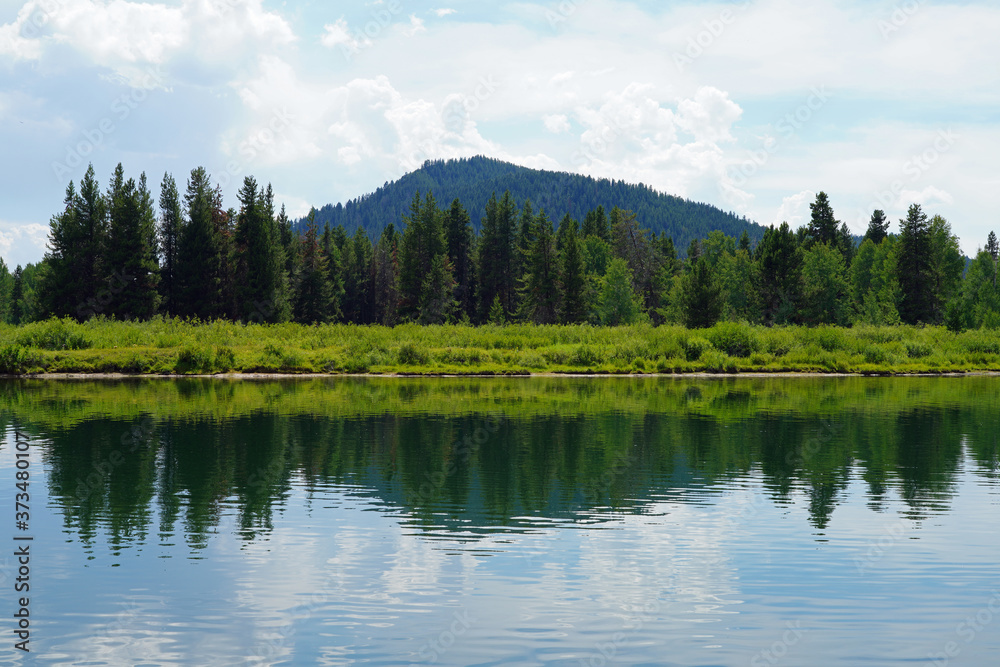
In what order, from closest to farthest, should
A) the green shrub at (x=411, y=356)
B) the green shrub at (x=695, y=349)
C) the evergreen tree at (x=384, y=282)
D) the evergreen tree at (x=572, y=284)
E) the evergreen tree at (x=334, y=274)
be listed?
the green shrub at (x=411, y=356) < the green shrub at (x=695, y=349) < the evergreen tree at (x=572, y=284) < the evergreen tree at (x=334, y=274) < the evergreen tree at (x=384, y=282)

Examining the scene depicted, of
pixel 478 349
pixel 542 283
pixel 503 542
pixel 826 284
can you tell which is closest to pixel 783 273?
pixel 826 284

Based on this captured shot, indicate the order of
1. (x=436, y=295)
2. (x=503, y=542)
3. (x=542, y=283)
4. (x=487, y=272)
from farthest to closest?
(x=487, y=272) → (x=436, y=295) → (x=542, y=283) → (x=503, y=542)

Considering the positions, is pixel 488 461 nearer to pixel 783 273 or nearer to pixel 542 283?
pixel 783 273

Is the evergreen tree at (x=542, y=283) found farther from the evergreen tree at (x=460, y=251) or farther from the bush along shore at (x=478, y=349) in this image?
the bush along shore at (x=478, y=349)

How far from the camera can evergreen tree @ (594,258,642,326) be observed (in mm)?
92750

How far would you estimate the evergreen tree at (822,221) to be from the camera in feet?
381

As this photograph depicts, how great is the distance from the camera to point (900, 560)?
527 inches

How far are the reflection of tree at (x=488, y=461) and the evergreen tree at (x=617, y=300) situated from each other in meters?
57.1

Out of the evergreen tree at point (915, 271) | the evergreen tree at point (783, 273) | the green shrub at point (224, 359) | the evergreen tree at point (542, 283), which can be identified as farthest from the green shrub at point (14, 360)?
the evergreen tree at point (915, 271)

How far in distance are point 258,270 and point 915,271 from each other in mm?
75972

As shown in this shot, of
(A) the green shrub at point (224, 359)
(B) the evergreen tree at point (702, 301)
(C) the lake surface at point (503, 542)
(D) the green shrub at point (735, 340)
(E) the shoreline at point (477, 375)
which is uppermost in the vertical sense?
(B) the evergreen tree at point (702, 301)

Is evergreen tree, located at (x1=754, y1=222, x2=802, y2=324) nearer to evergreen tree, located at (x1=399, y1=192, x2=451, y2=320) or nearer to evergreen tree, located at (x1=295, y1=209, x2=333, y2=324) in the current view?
evergreen tree, located at (x1=399, y1=192, x2=451, y2=320)

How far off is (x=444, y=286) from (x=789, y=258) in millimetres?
43398

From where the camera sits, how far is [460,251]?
119688mm
